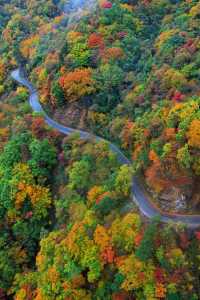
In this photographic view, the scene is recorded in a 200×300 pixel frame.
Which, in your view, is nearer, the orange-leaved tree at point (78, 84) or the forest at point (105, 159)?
the forest at point (105, 159)

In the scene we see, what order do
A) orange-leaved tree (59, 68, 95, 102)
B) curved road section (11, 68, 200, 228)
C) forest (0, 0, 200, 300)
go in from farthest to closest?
orange-leaved tree (59, 68, 95, 102), curved road section (11, 68, 200, 228), forest (0, 0, 200, 300)

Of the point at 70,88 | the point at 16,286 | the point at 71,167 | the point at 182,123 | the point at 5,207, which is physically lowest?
the point at 16,286

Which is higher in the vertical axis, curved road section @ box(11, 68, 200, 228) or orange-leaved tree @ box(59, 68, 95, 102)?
orange-leaved tree @ box(59, 68, 95, 102)

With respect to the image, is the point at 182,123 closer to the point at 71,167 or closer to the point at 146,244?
the point at 146,244

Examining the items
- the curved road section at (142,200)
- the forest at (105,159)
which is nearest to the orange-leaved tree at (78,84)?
the forest at (105,159)

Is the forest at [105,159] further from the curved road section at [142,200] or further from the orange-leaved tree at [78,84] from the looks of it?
the curved road section at [142,200]

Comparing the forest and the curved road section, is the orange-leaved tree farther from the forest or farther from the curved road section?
the curved road section

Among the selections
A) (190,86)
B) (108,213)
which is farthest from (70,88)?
(108,213)

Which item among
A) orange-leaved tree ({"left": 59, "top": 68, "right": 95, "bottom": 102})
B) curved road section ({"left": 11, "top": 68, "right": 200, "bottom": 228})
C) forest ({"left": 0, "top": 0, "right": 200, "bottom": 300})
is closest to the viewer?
forest ({"left": 0, "top": 0, "right": 200, "bottom": 300})

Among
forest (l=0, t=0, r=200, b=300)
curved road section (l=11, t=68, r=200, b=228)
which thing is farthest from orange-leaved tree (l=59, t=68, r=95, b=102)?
curved road section (l=11, t=68, r=200, b=228)
